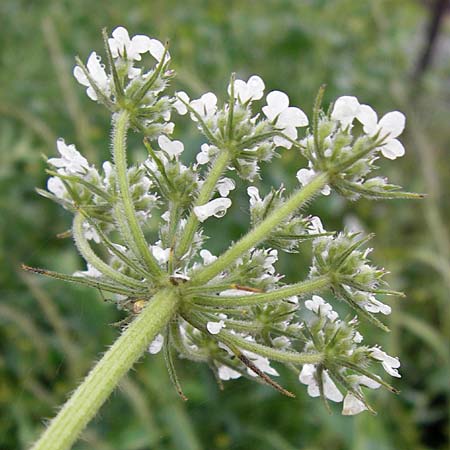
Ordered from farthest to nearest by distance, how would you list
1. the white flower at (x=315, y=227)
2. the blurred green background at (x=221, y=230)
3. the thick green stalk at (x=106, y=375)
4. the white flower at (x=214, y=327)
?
the blurred green background at (x=221, y=230)
the white flower at (x=315, y=227)
the white flower at (x=214, y=327)
the thick green stalk at (x=106, y=375)

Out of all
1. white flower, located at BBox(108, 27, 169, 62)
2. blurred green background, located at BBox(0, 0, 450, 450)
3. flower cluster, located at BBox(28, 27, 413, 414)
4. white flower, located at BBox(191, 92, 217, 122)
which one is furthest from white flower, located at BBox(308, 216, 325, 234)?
blurred green background, located at BBox(0, 0, 450, 450)

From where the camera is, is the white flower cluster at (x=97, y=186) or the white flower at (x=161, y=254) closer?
the white flower at (x=161, y=254)

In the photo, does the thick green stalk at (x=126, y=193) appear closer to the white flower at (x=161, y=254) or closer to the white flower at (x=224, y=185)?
the white flower at (x=161, y=254)

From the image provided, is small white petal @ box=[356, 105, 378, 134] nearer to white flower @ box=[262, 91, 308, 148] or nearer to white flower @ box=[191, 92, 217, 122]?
white flower @ box=[262, 91, 308, 148]

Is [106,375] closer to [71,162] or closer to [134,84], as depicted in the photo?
[71,162]

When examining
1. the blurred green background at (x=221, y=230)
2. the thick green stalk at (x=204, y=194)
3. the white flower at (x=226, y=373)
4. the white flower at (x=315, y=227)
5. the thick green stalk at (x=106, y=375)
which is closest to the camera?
the thick green stalk at (x=106, y=375)

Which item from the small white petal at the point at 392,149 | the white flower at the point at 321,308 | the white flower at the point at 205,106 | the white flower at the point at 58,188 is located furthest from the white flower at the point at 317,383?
the white flower at the point at 58,188

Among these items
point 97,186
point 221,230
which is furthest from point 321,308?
point 221,230
